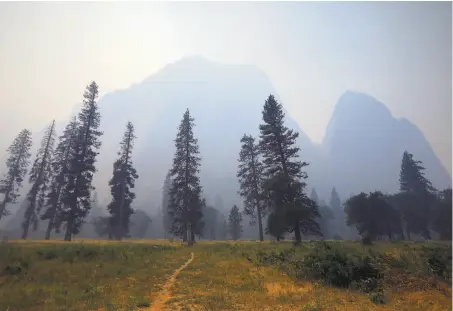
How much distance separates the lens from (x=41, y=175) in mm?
39000

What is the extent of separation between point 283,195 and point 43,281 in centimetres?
2074

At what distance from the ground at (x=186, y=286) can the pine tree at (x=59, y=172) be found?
69.7 feet

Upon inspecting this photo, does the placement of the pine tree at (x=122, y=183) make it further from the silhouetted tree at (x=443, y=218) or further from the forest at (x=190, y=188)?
the silhouetted tree at (x=443, y=218)

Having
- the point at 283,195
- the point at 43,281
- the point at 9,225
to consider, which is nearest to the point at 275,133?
the point at 283,195

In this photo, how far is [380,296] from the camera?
29.0 feet

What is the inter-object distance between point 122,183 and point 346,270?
1490 inches

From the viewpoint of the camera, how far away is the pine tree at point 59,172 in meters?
35.2

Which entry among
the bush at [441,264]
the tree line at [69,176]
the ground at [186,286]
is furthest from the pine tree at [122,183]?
the bush at [441,264]

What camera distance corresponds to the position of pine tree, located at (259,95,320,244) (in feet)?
81.4

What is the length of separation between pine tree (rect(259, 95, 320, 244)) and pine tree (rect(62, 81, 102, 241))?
70.7 ft

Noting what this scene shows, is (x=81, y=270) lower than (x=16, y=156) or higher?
lower

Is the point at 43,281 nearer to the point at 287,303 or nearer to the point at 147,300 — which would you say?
the point at 147,300

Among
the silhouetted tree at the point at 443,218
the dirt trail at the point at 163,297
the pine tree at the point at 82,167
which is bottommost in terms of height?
the dirt trail at the point at 163,297

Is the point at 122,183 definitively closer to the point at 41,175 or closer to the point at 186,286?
the point at 41,175
